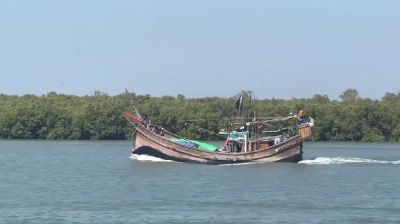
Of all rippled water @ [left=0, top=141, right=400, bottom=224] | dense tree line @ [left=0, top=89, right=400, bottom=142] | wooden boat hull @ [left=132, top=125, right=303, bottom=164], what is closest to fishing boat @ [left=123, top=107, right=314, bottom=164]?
wooden boat hull @ [left=132, top=125, right=303, bottom=164]

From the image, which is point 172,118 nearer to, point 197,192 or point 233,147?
point 233,147

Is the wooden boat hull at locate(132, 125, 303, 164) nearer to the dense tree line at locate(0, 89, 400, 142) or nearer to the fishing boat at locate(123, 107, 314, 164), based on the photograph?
the fishing boat at locate(123, 107, 314, 164)

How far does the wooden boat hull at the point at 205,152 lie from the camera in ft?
230

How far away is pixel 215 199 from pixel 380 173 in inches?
810

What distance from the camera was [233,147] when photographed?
71.3 metres

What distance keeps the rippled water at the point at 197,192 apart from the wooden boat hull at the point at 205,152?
2.53 feet

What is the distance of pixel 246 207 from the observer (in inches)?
1815

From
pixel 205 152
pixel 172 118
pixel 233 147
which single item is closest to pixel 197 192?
pixel 205 152

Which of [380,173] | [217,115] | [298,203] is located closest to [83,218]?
[298,203]

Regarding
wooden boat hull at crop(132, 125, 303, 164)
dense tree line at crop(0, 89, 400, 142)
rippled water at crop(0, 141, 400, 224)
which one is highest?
dense tree line at crop(0, 89, 400, 142)

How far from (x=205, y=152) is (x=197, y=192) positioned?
61.4ft

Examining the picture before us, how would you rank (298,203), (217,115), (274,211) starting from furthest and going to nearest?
(217,115), (298,203), (274,211)

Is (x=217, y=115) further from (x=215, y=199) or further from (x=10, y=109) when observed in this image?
(x=215, y=199)

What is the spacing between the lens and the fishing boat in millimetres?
70375
